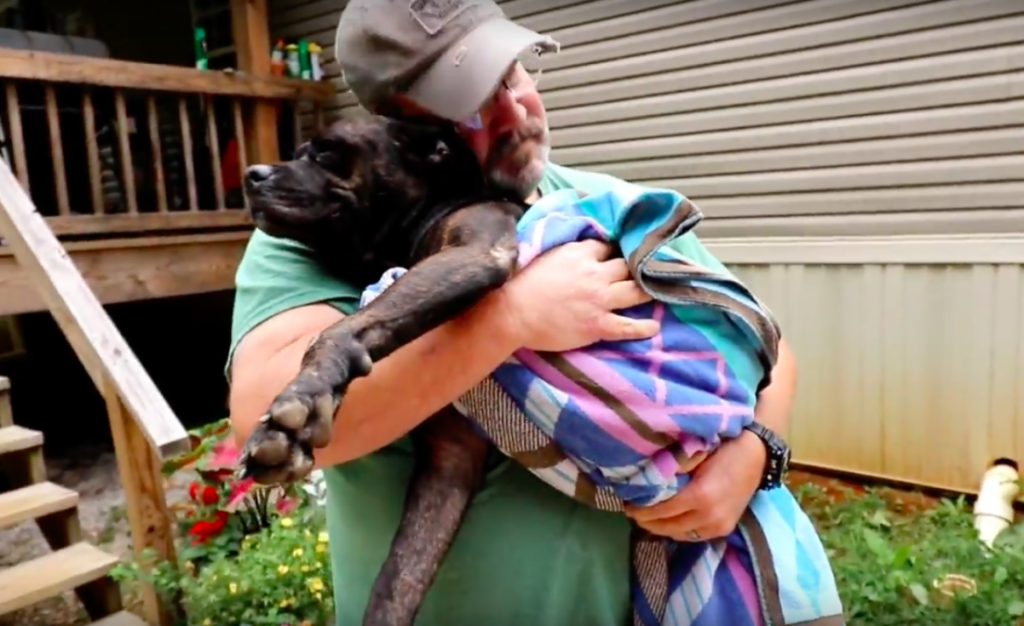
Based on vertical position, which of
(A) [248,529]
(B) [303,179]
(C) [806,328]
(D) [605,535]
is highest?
(B) [303,179]

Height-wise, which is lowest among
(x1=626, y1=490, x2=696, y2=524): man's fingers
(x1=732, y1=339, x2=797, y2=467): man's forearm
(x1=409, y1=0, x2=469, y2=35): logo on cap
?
(x1=626, y1=490, x2=696, y2=524): man's fingers

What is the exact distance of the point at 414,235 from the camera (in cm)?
116

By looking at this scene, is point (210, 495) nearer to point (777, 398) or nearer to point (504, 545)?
point (504, 545)

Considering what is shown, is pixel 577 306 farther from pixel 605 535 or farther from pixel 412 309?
pixel 605 535

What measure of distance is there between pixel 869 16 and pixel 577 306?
314cm

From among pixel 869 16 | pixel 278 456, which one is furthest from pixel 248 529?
pixel 869 16

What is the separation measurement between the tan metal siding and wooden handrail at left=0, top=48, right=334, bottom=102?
2.64 m

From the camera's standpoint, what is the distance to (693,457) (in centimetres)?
109

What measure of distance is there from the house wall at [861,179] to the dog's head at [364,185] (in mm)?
2941

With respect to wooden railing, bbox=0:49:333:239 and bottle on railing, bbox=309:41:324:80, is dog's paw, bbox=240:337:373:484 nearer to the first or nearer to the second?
wooden railing, bbox=0:49:333:239

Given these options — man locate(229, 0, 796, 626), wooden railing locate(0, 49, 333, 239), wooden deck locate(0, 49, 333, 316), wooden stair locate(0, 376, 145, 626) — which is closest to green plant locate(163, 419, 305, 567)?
wooden stair locate(0, 376, 145, 626)

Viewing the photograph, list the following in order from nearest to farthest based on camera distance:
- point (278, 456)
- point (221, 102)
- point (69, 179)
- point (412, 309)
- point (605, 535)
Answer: point (278, 456), point (412, 309), point (605, 535), point (69, 179), point (221, 102)

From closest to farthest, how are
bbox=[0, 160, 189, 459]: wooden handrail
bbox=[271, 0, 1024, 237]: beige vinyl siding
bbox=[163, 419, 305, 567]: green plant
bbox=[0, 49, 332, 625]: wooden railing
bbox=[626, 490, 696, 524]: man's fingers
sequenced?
1. bbox=[626, 490, 696, 524]: man's fingers
2. bbox=[0, 160, 189, 459]: wooden handrail
3. bbox=[0, 49, 332, 625]: wooden railing
4. bbox=[163, 419, 305, 567]: green plant
5. bbox=[271, 0, 1024, 237]: beige vinyl siding

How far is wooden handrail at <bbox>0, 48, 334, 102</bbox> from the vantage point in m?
4.08
